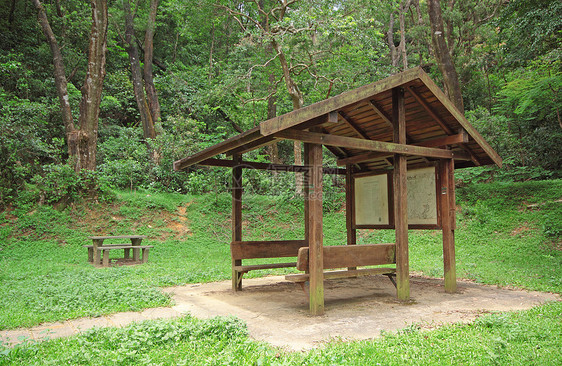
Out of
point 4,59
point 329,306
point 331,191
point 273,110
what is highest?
point 4,59

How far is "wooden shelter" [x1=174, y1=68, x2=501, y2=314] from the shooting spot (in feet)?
19.2

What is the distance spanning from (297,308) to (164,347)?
Result: 8.30 feet

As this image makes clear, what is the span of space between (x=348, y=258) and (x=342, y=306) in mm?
753

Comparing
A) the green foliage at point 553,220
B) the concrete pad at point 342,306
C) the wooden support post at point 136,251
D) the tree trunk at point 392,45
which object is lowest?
the concrete pad at point 342,306

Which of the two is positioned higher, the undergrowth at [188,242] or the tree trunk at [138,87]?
the tree trunk at [138,87]

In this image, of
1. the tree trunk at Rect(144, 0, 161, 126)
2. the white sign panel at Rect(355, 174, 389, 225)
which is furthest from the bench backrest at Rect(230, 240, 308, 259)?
the tree trunk at Rect(144, 0, 161, 126)

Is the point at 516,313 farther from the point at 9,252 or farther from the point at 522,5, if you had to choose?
the point at 9,252

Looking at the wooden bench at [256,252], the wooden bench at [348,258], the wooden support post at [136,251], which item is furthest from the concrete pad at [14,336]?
the wooden support post at [136,251]

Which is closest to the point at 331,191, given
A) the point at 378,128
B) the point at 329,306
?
the point at 378,128

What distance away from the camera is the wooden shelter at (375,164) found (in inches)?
230

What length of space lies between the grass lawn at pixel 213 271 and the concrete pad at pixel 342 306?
440 millimetres

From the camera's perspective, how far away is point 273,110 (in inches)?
752

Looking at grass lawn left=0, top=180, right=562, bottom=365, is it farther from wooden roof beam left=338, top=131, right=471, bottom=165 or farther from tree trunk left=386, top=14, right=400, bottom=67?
tree trunk left=386, top=14, right=400, bottom=67

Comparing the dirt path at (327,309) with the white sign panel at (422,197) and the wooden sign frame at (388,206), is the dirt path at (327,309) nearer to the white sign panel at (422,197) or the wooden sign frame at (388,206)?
the wooden sign frame at (388,206)
